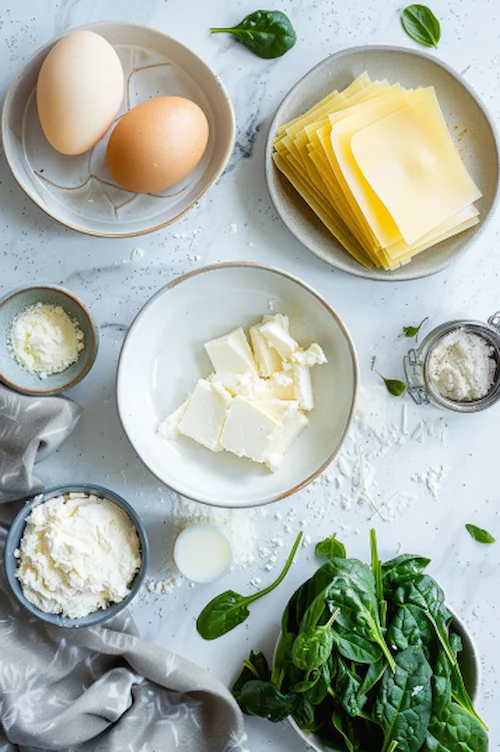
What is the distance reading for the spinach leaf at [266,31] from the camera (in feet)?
5.26

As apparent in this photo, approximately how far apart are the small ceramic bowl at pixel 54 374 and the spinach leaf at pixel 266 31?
1.87 ft

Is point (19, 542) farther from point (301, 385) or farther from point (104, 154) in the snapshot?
point (104, 154)

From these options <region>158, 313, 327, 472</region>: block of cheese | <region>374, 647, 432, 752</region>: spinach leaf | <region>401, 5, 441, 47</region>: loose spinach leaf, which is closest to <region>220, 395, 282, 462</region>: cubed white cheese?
<region>158, 313, 327, 472</region>: block of cheese

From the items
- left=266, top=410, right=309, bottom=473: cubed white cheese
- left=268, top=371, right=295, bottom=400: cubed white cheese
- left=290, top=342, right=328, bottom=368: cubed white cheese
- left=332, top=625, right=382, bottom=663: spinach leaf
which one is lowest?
left=332, top=625, right=382, bottom=663: spinach leaf

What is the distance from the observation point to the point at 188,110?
1501mm

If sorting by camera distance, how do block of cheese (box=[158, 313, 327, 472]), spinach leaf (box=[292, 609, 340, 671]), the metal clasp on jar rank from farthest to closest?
1. the metal clasp on jar
2. block of cheese (box=[158, 313, 327, 472])
3. spinach leaf (box=[292, 609, 340, 671])

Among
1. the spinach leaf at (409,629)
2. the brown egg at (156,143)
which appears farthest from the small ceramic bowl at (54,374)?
the spinach leaf at (409,629)

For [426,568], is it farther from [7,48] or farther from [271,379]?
[7,48]

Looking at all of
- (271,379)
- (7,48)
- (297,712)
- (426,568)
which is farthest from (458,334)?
(7,48)

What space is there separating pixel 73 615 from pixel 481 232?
1.01 metres

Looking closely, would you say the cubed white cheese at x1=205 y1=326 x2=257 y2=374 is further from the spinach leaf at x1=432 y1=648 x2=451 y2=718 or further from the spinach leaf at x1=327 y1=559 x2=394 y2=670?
the spinach leaf at x1=432 y1=648 x2=451 y2=718

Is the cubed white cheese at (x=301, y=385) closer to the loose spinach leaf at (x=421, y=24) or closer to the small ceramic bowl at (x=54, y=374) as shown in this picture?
the small ceramic bowl at (x=54, y=374)

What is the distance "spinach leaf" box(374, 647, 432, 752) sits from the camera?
4.92ft

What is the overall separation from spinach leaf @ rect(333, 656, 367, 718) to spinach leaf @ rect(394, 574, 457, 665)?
15 cm
